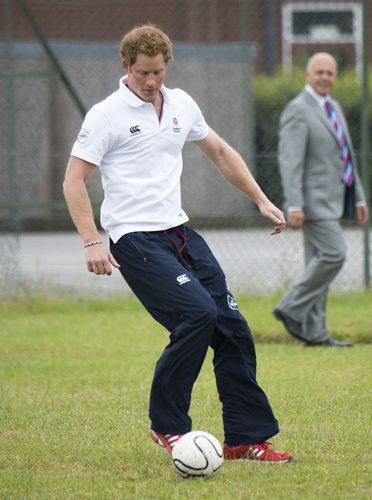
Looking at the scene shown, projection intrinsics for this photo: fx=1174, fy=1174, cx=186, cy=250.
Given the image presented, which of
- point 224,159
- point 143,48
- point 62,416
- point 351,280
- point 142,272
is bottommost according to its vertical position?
point 351,280

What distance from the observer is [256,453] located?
5492 millimetres

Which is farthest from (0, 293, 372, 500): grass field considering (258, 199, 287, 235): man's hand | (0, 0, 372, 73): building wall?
(0, 0, 372, 73): building wall

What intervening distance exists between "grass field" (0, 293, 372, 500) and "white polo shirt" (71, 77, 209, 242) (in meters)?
1.12

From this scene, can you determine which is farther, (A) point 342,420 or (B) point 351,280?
(B) point 351,280

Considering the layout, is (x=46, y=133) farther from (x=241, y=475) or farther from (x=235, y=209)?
(x=241, y=475)

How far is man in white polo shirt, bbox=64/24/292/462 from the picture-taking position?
5301 mm

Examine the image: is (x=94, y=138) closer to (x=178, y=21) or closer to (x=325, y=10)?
(x=325, y=10)

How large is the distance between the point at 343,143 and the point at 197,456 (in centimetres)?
455

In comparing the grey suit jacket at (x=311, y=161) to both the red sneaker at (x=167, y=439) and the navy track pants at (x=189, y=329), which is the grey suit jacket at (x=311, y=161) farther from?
the red sneaker at (x=167, y=439)

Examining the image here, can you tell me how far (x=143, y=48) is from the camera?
17.3ft

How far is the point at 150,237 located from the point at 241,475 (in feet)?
3.79

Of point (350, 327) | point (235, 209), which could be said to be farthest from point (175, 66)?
point (350, 327)

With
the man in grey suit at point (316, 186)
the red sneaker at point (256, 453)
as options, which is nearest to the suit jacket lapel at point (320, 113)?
the man in grey suit at point (316, 186)

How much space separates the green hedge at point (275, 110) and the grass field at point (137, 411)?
1.94 meters
